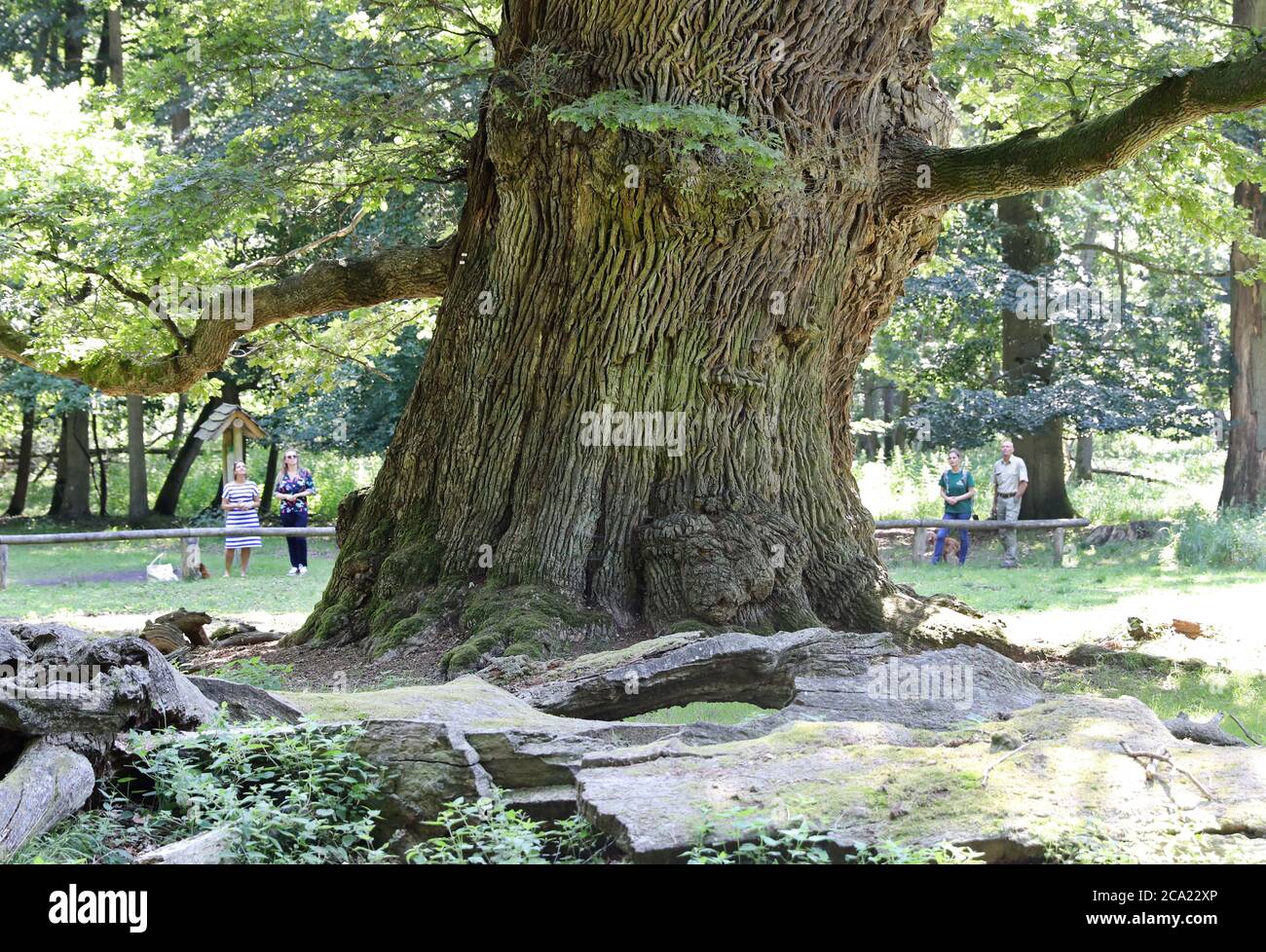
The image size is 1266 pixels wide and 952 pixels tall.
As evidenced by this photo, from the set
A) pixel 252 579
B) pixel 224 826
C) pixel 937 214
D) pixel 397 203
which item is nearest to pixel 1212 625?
pixel 937 214

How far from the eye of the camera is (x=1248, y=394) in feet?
67.3

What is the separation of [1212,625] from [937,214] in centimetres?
440

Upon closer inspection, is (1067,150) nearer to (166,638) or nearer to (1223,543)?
(166,638)

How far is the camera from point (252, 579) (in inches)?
725

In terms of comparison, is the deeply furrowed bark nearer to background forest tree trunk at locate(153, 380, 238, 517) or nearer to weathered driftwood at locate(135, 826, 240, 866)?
weathered driftwood at locate(135, 826, 240, 866)

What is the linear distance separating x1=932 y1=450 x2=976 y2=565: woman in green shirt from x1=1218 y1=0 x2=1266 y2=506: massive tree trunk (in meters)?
4.52

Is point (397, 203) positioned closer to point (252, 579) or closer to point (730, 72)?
point (252, 579)

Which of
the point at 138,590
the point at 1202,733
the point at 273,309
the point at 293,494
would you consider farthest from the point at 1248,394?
the point at 138,590

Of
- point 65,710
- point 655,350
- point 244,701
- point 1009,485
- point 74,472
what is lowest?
point 244,701

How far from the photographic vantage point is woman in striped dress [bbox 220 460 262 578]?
19312 millimetres

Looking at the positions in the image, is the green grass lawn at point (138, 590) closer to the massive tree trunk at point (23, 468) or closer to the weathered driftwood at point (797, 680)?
the weathered driftwood at point (797, 680)

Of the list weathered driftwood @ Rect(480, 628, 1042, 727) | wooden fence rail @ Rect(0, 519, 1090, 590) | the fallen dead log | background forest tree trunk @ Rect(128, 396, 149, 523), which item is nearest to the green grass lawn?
wooden fence rail @ Rect(0, 519, 1090, 590)

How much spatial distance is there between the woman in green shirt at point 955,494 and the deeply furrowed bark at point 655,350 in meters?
9.93

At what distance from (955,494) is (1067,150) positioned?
10.8 metres
